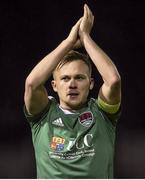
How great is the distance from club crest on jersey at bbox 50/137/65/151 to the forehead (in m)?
0.24

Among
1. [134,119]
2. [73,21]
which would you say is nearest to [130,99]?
[134,119]

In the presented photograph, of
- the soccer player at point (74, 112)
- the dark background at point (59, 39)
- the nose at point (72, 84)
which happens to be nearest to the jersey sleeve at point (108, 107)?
the soccer player at point (74, 112)

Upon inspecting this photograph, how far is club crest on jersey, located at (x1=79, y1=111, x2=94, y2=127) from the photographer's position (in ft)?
5.35

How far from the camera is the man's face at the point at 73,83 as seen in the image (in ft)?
5.33

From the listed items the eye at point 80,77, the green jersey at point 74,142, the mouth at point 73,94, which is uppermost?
the eye at point 80,77

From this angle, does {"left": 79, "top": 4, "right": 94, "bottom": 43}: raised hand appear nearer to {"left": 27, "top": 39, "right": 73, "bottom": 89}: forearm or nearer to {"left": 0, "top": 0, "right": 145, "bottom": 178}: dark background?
{"left": 27, "top": 39, "right": 73, "bottom": 89}: forearm

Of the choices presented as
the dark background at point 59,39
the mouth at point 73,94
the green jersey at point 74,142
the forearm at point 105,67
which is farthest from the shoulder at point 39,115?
the dark background at point 59,39

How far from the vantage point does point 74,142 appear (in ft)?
5.21

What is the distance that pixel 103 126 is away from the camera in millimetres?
1640

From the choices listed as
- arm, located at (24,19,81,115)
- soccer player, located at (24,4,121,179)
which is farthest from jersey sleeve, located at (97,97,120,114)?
arm, located at (24,19,81,115)

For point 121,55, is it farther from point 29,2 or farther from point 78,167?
point 78,167

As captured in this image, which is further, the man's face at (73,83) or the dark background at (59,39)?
the dark background at (59,39)

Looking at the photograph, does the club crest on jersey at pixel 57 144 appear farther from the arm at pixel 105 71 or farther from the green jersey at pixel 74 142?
the arm at pixel 105 71

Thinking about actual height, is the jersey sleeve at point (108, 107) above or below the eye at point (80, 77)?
below
